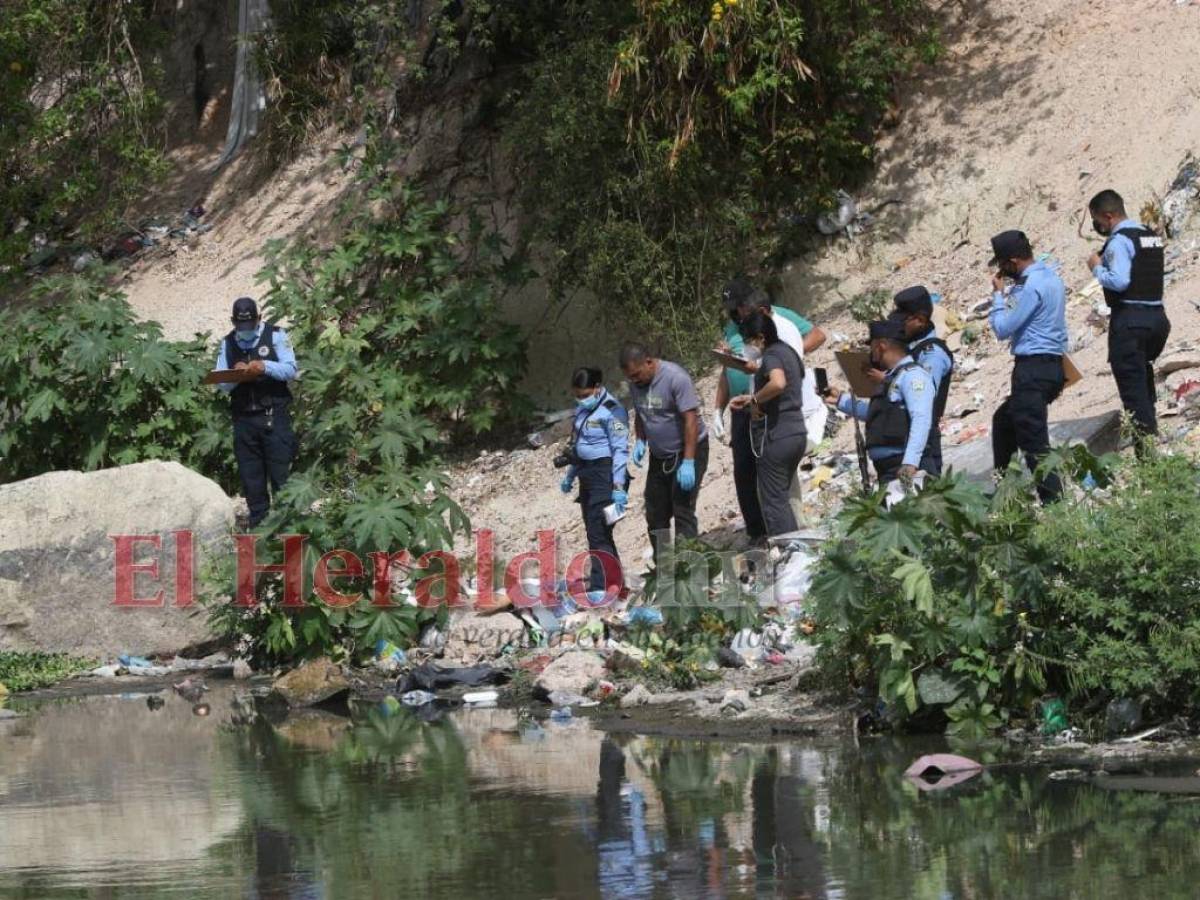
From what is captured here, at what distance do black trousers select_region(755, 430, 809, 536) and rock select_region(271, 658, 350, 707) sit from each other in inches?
102

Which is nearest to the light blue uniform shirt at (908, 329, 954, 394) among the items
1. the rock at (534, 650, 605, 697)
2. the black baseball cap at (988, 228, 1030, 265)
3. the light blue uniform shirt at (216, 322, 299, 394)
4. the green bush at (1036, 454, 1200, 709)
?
the black baseball cap at (988, 228, 1030, 265)

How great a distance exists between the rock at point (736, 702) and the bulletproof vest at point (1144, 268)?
10.1ft

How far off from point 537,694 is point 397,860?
3424 millimetres

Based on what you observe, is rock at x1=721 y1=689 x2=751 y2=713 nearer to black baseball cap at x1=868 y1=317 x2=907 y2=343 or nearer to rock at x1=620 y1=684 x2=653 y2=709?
rock at x1=620 y1=684 x2=653 y2=709

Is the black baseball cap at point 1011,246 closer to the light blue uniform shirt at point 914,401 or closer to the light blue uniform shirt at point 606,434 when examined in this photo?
the light blue uniform shirt at point 914,401

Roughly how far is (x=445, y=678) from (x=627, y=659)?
1.11 m

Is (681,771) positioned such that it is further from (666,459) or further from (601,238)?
(601,238)

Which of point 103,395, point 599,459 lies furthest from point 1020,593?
point 103,395

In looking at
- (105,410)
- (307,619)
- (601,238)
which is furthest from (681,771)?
(105,410)

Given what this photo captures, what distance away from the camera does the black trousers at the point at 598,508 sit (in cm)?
1159

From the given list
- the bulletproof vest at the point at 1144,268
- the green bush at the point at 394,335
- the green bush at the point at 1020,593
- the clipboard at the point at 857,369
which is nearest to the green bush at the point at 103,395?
the green bush at the point at 394,335

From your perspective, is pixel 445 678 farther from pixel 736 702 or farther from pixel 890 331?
pixel 890 331

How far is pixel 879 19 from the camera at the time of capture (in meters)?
15.7

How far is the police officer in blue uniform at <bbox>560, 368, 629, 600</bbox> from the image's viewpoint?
37.8 feet
